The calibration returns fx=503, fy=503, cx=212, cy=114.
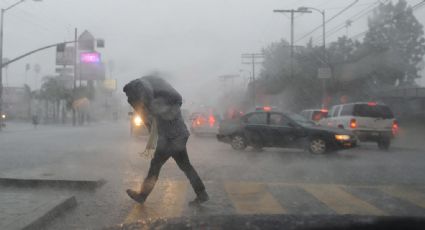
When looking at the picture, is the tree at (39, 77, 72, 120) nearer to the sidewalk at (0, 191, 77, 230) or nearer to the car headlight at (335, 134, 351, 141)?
the car headlight at (335, 134, 351, 141)

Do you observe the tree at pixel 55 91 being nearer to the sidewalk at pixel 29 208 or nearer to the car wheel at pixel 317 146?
the car wheel at pixel 317 146

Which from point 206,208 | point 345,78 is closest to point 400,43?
point 345,78

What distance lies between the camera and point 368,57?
77.3ft

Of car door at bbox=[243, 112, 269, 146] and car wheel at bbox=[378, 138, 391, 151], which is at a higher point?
car door at bbox=[243, 112, 269, 146]

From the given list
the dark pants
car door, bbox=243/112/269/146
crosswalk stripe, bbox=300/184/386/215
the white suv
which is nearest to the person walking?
the dark pants

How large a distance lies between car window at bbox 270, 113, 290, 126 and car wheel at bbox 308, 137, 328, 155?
0.87 meters

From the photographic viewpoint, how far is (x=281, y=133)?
13.1 metres

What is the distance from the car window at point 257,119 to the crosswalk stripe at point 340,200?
21.2ft

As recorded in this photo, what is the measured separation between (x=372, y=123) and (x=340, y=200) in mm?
10473

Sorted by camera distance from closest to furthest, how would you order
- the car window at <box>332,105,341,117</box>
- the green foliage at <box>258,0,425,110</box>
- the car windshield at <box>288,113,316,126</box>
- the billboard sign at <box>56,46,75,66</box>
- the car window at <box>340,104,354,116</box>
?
the car windshield at <box>288,113,316,126</box> < the car window at <box>340,104,354,116</box> < the car window at <box>332,105,341,117</box> < the green foliage at <box>258,0,425,110</box> < the billboard sign at <box>56,46,75,66</box>

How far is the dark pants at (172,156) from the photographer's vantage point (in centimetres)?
539

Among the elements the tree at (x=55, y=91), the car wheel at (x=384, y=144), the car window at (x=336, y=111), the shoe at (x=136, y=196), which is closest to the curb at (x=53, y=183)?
the shoe at (x=136, y=196)

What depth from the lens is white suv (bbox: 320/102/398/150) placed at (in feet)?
51.9

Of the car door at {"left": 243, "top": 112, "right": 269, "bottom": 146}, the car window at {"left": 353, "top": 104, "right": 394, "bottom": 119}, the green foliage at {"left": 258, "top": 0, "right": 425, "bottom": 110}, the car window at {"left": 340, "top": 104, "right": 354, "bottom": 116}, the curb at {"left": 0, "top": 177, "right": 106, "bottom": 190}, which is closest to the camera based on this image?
the curb at {"left": 0, "top": 177, "right": 106, "bottom": 190}
